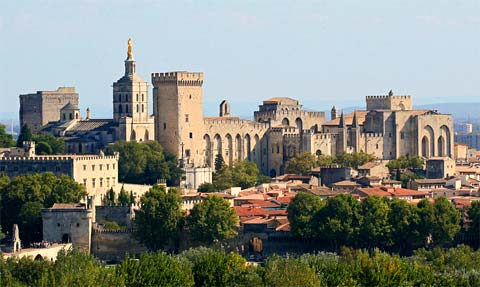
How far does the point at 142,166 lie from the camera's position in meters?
107

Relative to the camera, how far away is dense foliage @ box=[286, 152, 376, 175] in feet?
375

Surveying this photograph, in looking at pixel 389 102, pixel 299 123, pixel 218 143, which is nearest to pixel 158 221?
pixel 218 143

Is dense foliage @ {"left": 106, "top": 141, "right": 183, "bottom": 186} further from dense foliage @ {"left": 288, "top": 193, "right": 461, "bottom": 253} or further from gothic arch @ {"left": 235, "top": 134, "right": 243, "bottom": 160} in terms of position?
dense foliage @ {"left": 288, "top": 193, "right": 461, "bottom": 253}

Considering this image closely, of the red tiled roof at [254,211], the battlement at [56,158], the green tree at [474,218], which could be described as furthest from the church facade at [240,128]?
the green tree at [474,218]

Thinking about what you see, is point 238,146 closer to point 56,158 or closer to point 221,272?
point 56,158

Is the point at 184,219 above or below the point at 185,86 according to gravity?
below

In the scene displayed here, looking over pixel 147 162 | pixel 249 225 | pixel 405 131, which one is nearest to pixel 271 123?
pixel 405 131

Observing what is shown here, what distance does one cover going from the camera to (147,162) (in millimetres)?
107062

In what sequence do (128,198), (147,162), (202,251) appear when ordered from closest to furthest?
(202,251) → (128,198) → (147,162)

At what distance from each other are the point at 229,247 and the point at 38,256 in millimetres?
9508

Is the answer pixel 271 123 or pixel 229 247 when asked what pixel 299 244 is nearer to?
pixel 229 247

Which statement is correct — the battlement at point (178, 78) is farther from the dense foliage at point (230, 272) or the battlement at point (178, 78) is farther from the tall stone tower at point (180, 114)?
the dense foliage at point (230, 272)

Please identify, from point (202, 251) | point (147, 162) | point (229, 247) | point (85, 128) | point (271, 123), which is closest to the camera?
point (202, 251)

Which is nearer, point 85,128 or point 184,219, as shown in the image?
point 184,219
